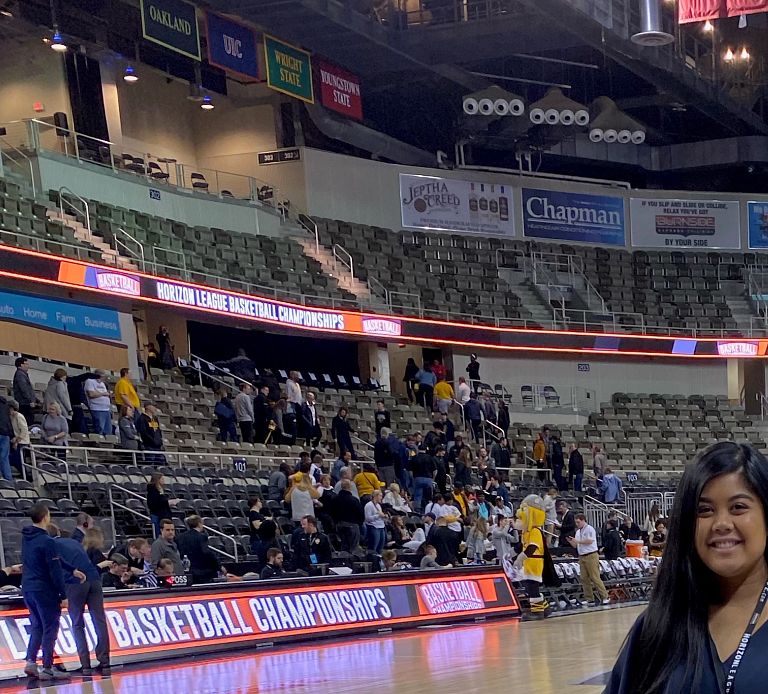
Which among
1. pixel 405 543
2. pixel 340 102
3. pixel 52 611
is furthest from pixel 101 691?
pixel 340 102

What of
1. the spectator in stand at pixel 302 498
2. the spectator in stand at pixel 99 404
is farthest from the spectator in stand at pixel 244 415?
the spectator in stand at pixel 302 498

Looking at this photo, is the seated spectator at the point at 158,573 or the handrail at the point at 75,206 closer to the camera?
the seated spectator at the point at 158,573

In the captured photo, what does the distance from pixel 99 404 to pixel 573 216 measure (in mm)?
22102

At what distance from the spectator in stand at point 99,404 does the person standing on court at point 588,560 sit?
259 inches

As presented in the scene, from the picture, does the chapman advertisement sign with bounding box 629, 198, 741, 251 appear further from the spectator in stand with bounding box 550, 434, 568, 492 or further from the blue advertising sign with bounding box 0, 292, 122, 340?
the blue advertising sign with bounding box 0, 292, 122, 340

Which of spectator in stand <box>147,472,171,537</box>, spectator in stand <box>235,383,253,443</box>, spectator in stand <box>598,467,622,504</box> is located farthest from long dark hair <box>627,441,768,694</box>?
spectator in stand <box>598,467,622,504</box>

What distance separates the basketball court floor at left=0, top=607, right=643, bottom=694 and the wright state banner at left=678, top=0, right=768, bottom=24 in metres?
9.60

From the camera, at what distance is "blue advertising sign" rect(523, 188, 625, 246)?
125 feet

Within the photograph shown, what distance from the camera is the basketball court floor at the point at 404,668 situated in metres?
9.68

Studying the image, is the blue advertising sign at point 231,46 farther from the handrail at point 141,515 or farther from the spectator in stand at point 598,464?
the handrail at point 141,515

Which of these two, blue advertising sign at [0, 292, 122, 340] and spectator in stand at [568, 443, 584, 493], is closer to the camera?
blue advertising sign at [0, 292, 122, 340]

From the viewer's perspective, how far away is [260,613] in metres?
13.5

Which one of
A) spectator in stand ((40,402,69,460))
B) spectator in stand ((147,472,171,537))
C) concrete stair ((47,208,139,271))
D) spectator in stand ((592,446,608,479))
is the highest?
concrete stair ((47,208,139,271))

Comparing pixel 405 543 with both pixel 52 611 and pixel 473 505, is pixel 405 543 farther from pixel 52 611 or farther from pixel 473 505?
pixel 52 611
